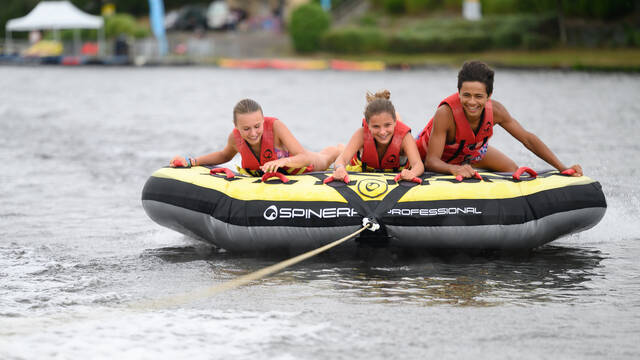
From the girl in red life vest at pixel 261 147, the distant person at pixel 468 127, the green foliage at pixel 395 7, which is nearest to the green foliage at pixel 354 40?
the green foliage at pixel 395 7

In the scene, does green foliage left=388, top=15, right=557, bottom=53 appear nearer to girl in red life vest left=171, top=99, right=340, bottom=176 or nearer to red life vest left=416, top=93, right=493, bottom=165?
red life vest left=416, top=93, right=493, bottom=165

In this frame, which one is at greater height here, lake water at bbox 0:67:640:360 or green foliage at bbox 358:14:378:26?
green foliage at bbox 358:14:378:26

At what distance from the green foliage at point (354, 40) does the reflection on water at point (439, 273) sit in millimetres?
32822

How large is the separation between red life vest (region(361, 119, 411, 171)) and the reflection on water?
71cm

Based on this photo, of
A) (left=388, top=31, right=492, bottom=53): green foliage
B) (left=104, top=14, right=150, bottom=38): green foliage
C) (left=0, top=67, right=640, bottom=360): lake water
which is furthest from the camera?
(left=104, top=14, right=150, bottom=38): green foliage

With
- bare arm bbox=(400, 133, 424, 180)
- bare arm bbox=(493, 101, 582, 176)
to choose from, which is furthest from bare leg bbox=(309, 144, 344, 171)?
bare arm bbox=(493, 101, 582, 176)

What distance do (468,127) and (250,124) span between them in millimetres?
1725

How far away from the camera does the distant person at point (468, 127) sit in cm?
753

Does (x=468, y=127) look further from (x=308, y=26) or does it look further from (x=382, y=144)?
(x=308, y=26)

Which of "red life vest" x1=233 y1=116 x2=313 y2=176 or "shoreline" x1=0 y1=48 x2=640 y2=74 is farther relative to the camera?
"shoreline" x1=0 y1=48 x2=640 y2=74

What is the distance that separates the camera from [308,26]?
1638 inches

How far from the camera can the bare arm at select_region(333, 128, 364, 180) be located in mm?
7344

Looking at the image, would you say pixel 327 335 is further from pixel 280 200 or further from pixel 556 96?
pixel 556 96

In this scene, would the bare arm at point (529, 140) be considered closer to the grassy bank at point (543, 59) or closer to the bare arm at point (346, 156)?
the bare arm at point (346, 156)
